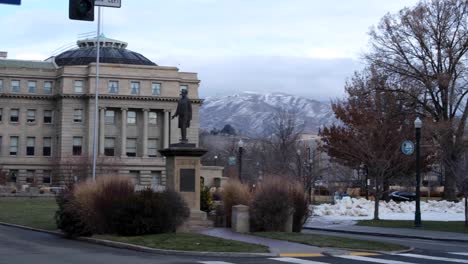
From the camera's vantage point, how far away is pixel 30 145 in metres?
101

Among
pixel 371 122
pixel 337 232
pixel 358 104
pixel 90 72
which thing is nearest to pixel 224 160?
pixel 90 72

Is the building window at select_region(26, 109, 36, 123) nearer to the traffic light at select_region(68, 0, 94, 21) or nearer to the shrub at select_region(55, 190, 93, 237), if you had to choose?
the shrub at select_region(55, 190, 93, 237)

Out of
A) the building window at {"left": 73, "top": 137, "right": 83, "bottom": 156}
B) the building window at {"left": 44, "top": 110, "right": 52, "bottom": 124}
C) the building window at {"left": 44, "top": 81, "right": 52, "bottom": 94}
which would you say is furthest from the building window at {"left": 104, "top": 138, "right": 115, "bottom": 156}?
the building window at {"left": 44, "top": 81, "right": 52, "bottom": 94}

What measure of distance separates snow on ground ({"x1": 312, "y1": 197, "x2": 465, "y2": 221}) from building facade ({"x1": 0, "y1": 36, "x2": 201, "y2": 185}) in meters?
53.4

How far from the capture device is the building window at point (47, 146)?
102062 millimetres

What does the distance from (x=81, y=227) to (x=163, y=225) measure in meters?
2.77

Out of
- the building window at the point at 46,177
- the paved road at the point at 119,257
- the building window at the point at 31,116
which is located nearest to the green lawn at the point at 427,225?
the paved road at the point at 119,257

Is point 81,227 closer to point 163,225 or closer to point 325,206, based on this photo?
point 163,225

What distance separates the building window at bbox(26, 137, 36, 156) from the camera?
101m

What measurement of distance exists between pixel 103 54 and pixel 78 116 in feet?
40.5

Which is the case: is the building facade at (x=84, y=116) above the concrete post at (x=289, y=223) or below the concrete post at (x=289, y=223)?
above

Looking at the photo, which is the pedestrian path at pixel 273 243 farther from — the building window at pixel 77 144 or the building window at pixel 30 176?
the building window at pixel 30 176

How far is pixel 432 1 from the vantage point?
179 ft

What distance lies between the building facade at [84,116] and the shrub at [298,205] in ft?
235
